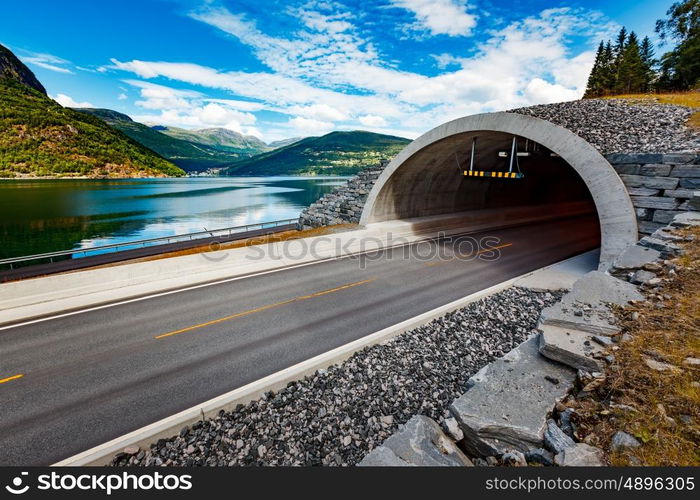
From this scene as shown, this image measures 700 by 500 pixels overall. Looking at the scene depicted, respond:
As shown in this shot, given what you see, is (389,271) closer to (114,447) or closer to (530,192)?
(114,447)

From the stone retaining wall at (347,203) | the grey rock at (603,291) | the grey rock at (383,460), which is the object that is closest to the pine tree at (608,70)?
the stone retaining wall at (347,203)

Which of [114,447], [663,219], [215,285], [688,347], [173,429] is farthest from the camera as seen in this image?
[215,285]

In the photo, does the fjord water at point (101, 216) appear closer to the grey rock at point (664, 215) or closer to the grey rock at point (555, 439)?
the grey rock at point (555, 439)

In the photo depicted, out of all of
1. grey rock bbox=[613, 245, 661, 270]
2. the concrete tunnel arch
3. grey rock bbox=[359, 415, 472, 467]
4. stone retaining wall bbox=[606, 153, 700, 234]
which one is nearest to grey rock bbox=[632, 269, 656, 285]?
grey rock bbox=[613, 245, 661, 270]

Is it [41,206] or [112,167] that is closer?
[41,206]

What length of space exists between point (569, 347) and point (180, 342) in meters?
9.47

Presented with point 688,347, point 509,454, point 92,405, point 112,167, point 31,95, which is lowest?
point 92,405

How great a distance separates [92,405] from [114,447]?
1.84 meters

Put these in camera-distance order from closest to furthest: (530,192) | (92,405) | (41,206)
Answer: (92,405), (530,192), (41,206)

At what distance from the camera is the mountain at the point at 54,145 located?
118 meters

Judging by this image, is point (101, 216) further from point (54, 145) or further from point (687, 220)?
point (54, 145)

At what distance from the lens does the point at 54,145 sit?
12788 cm

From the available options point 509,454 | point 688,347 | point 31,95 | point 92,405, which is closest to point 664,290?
point 688,347

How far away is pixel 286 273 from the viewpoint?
14625 mm
